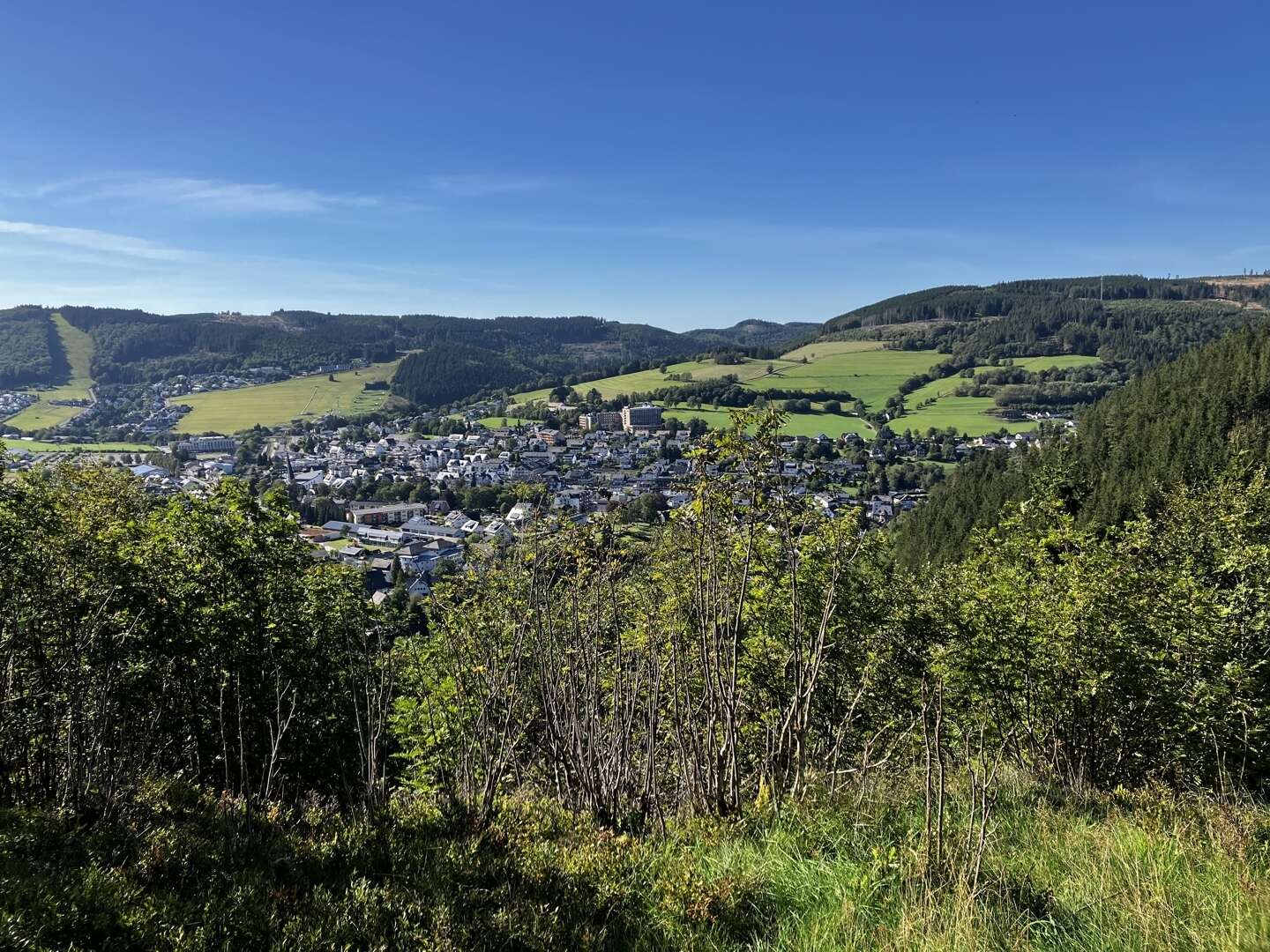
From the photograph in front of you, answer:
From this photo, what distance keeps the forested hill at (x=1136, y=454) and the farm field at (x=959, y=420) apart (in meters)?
31.8

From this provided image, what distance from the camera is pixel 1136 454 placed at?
4484 cm

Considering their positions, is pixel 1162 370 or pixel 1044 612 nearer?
pixel 1044 612

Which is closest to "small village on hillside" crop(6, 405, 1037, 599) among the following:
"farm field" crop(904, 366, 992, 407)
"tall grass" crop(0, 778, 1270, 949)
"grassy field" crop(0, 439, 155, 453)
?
"grassy field" crop(0, 439, 155, 453)

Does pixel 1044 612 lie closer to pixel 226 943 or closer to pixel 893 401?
pixel 226 943

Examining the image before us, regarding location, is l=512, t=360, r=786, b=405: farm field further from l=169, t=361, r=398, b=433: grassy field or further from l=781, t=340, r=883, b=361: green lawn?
l=169, t=361, r=398, b=433: grassy field

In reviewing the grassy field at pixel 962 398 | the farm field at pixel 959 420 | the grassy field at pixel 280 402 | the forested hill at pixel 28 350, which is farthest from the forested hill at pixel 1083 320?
the forested hill at pixel 28 350

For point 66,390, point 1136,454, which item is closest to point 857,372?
point 1136,454

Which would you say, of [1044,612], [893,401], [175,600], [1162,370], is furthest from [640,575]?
[893,401]

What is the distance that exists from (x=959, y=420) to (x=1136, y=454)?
53709 mm

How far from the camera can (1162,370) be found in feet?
196

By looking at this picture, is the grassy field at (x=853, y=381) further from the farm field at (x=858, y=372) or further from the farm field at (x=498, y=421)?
the farm field at (x=498, y=421)

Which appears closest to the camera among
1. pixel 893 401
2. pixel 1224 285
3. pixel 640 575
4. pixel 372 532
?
pixel 640 575

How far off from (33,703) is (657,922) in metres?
5.48

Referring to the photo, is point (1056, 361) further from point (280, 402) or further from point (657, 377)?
point (280, 402)
